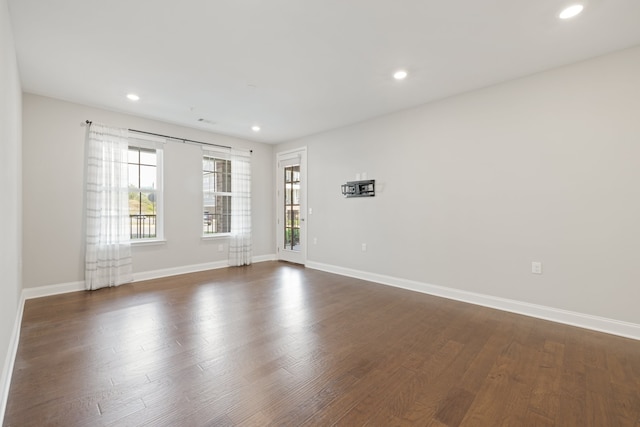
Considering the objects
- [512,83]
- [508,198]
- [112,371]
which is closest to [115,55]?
[112,371]

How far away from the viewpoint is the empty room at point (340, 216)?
72.3 inches

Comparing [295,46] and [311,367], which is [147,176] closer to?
[295,46]

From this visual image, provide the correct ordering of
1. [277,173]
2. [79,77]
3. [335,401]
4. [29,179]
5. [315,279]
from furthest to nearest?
1. [277,173]
2. [315,279]
3. [29,179]
4. [79,77]
5. [335,401]

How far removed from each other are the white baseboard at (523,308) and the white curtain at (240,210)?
2.55m

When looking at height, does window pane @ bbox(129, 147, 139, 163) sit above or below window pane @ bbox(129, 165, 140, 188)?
above

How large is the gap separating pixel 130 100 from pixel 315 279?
148 inches

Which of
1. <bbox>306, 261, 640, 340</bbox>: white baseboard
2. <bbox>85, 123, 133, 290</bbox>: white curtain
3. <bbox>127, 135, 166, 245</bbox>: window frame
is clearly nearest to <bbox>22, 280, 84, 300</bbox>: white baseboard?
<bbox>85, 123, 133, 290</bbox>: white curtain

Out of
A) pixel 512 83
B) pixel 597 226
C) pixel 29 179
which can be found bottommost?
pixel 597 226

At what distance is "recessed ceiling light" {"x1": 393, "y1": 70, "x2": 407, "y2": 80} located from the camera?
3.04 m

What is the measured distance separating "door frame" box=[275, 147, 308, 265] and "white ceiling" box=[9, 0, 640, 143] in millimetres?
1974

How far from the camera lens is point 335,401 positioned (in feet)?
5.56

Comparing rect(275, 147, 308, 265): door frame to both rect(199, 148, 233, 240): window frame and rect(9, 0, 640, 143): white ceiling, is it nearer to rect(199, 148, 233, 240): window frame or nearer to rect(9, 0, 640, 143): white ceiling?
rect(199, 148, 233, 240): window frame

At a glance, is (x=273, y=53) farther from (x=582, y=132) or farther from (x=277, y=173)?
(x=277, y=173)

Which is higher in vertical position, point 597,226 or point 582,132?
point 582,132
